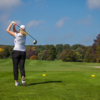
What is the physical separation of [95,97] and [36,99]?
1.24 meters

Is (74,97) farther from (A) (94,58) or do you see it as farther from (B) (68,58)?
(B) (68,58)

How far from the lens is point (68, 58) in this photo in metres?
84.0

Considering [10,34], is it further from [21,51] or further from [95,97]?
[95,97]

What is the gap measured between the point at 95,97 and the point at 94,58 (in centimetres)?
6518

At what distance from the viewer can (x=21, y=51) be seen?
5.94 metres

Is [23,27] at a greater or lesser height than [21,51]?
greater

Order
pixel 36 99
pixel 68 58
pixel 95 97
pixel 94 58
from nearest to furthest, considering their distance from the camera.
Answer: pixel 36 99 < pixel 95 97 < pixel 94 58 < pixel 68 58

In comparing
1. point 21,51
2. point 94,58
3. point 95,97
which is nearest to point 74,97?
point 95,97

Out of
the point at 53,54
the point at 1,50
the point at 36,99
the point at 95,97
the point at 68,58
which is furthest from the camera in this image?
the point at 53,54

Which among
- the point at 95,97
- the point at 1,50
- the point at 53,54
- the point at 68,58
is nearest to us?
the point at 95,97

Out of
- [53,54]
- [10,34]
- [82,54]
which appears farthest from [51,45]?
[10,34]

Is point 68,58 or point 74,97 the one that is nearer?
point 74,97

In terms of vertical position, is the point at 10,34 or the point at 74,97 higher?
the point at 10,34

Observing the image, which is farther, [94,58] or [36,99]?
[94,58]
